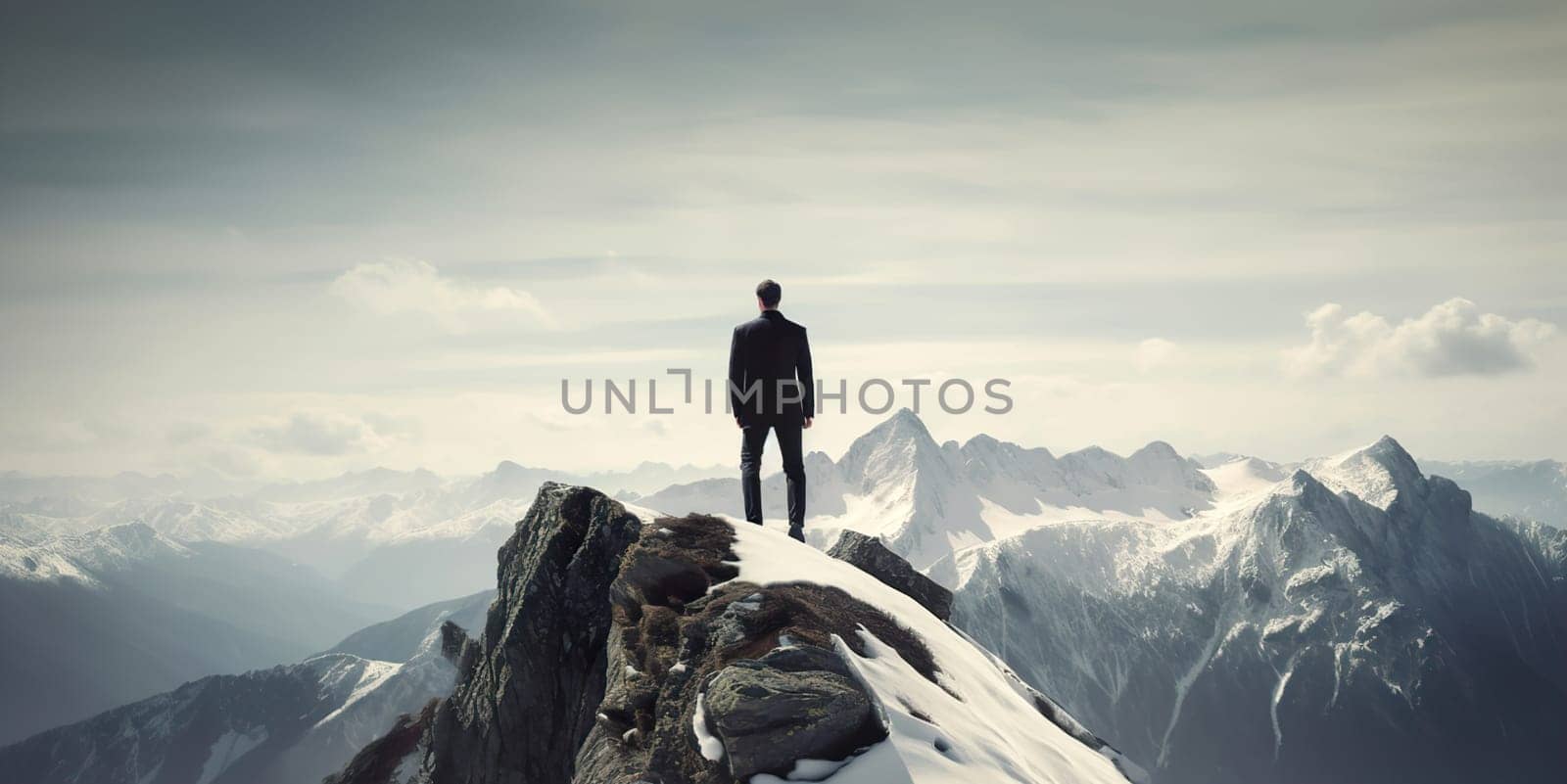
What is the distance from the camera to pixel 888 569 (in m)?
33.8

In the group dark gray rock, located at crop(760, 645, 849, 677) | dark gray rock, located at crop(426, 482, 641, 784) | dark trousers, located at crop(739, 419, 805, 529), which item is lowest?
dark gray rock, located at crop(426, 482, 641, 784)

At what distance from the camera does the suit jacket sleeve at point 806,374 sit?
25266 mm

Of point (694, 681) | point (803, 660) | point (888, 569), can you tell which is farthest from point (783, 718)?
point (888, 569)

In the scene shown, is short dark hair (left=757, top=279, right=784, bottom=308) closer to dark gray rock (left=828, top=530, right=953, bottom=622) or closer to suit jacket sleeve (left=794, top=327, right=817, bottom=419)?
suit jacket sleeve (left=794, top=327, right=817, bottom=419)

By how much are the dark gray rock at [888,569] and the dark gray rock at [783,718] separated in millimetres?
16658

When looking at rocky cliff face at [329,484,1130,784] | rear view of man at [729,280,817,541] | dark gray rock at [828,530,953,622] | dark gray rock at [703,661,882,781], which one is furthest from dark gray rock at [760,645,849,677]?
dark gray rock at [828,530,953,622]

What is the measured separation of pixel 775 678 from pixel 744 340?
10.4 m

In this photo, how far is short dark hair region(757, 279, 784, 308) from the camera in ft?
81.9

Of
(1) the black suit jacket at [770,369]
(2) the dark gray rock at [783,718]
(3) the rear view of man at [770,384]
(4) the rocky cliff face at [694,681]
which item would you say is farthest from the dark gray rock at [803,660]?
(1) the black suit jacket at [770,369]

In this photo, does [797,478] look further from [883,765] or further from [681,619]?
[883,765]

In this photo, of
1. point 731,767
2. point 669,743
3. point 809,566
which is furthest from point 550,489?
point 731,767

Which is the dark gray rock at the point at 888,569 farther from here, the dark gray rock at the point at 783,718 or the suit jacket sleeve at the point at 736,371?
the dark gray rock at the point at 783,718

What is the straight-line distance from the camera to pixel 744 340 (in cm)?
2494

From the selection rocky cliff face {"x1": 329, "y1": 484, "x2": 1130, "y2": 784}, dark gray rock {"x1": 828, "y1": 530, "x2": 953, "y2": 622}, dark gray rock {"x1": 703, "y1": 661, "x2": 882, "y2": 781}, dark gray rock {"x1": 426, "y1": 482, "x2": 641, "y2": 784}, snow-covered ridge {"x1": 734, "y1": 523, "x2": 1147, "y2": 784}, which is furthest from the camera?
dark gray rock {"x1": 828, "y1": 530, "x2": 953, "y2": 622}
